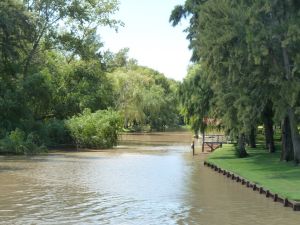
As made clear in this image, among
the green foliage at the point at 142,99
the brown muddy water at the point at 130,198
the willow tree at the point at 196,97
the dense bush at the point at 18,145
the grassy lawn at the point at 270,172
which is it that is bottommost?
the brown muddy water at the point at 130,198

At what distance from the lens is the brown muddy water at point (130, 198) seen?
15915 mm

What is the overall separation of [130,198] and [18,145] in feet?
89.7

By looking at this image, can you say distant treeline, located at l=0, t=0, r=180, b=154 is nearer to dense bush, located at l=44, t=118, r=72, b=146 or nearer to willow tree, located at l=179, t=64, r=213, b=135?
dense bush, located at l=44, t=118, r=72, b=146

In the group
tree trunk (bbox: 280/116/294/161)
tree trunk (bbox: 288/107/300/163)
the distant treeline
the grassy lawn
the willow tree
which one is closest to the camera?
the grassy lawn

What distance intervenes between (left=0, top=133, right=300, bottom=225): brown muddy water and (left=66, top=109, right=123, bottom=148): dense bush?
2172 cm

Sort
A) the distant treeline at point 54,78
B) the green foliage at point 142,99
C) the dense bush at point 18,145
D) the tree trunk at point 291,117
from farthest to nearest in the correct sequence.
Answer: the green foliage at point 142,99, the distant treeline at point 54,78, the dense bush at point 18,145, the tree trunk at point 291,117

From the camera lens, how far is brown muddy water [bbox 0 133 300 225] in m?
15.9

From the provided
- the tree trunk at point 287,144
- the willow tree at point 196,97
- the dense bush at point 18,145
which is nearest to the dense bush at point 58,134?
the dense bush at point 18,145

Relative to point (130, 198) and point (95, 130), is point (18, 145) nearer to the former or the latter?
point (95, 130)

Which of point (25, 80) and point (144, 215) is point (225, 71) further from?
point (25, 80)

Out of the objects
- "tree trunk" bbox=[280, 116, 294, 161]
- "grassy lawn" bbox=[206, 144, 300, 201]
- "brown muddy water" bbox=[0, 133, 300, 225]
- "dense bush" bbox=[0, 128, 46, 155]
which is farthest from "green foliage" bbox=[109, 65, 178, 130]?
"brown muddy water" bbox=[0, 133, 300, 225]

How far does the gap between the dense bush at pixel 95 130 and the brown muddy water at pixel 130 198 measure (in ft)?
71.3

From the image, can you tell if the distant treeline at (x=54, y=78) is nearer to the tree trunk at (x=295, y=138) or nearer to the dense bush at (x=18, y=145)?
the dense bush at (x=18, y=145)

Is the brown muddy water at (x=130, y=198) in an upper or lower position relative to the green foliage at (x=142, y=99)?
lower
